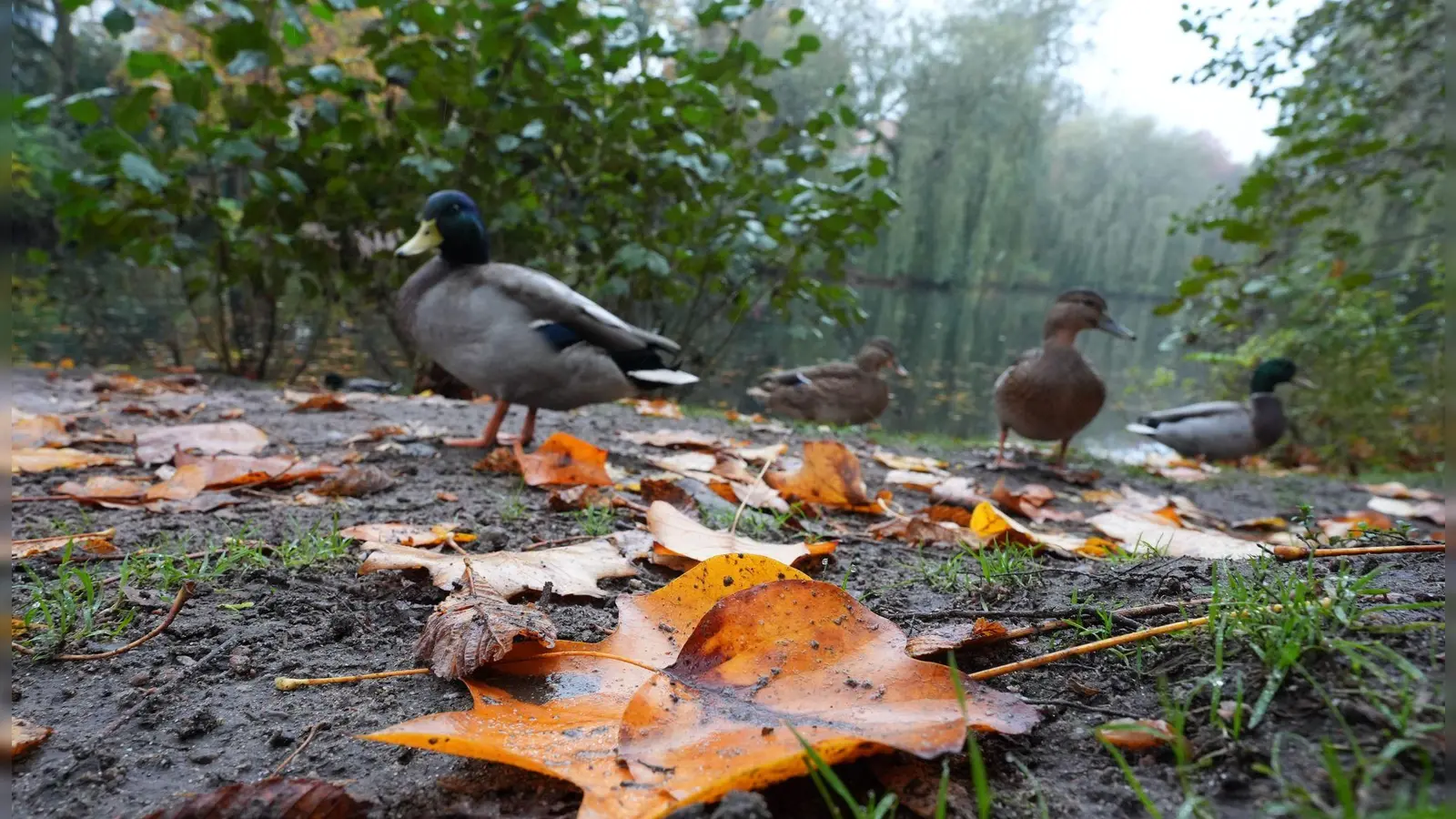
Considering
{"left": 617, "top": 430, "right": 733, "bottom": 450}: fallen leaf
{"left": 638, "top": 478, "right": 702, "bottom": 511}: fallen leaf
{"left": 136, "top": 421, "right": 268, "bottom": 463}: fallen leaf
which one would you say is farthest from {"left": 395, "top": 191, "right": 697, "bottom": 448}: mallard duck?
{"left": 638, "top": 478, "right": 702, "bottom": 511}: fallen leaf

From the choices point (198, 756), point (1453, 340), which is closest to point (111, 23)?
point (198, 756)

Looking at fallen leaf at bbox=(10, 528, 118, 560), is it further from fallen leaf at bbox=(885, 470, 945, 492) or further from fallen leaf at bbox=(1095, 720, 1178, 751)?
fallen leaf at bbox=(885, 470, 945, 492)

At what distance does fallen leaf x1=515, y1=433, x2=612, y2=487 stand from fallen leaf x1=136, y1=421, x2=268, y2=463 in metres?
0.94

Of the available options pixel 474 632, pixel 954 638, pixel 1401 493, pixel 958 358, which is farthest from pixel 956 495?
pixel 958 358

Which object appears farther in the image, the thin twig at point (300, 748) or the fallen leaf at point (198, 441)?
the fallen leaf at point (198, 441)

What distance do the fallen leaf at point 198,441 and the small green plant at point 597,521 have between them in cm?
127

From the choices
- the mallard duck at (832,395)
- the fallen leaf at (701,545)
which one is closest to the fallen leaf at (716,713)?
the fallen leaf at (701,545)

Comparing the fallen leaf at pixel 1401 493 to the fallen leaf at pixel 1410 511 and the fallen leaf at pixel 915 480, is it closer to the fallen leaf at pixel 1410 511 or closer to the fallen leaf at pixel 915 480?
the fallen leaf at pixel 1410 511

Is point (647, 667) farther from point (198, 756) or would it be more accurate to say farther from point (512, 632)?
point (198, 756)

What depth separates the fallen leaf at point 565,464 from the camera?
7.27ft

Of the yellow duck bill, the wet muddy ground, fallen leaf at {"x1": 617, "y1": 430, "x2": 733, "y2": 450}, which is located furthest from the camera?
the yellow duck bill

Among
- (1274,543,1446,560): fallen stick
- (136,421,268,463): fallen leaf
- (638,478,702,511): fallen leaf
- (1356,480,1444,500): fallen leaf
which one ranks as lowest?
(1356,480,1444,500): fallen leaf

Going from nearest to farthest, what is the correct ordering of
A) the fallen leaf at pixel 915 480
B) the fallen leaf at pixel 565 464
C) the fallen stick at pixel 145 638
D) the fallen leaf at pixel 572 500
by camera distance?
the fallen stick at pixel 145 638 < the fallen leaf at pixel 572 500 < the fallen leaf at pixel 565 464 < the fallen leaf at pixel 915 480

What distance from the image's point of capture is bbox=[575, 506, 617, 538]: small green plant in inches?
69.8
